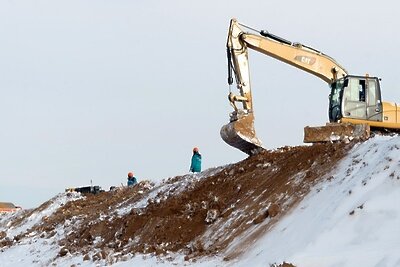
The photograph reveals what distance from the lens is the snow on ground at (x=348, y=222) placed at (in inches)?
367

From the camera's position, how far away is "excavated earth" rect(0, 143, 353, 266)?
41.2 feet

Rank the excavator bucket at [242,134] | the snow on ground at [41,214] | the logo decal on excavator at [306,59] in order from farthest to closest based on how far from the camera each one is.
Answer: the snow on ground at [41,214]
the logo decal on excavator at [306,59]
the excavator bucket at [242,134]

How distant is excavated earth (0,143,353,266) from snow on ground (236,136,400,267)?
0.57 m

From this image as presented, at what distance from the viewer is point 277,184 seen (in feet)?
44.8

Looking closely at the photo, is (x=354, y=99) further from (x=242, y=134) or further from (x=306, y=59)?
(x=242, y=134)

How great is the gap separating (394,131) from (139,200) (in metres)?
7.17

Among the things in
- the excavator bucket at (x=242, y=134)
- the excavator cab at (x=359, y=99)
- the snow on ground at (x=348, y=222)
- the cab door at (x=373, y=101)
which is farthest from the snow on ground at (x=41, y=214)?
the snow on ground at (x=348, y=222)

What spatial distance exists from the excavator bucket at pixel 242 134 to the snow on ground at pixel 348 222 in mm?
4128

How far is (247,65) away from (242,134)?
90.0 inches

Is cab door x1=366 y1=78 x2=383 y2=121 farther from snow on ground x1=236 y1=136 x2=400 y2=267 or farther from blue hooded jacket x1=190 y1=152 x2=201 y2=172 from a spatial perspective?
blue hooded jacket x1=190 y1=152 x2=201 y2=172

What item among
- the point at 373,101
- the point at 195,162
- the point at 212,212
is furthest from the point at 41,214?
the point at 373,101

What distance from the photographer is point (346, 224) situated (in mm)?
10305

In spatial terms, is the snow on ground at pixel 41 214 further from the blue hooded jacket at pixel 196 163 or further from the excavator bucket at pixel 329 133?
the excavator bucket at pixel 329 133

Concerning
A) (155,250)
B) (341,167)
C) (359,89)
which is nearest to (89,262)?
(155,250)
